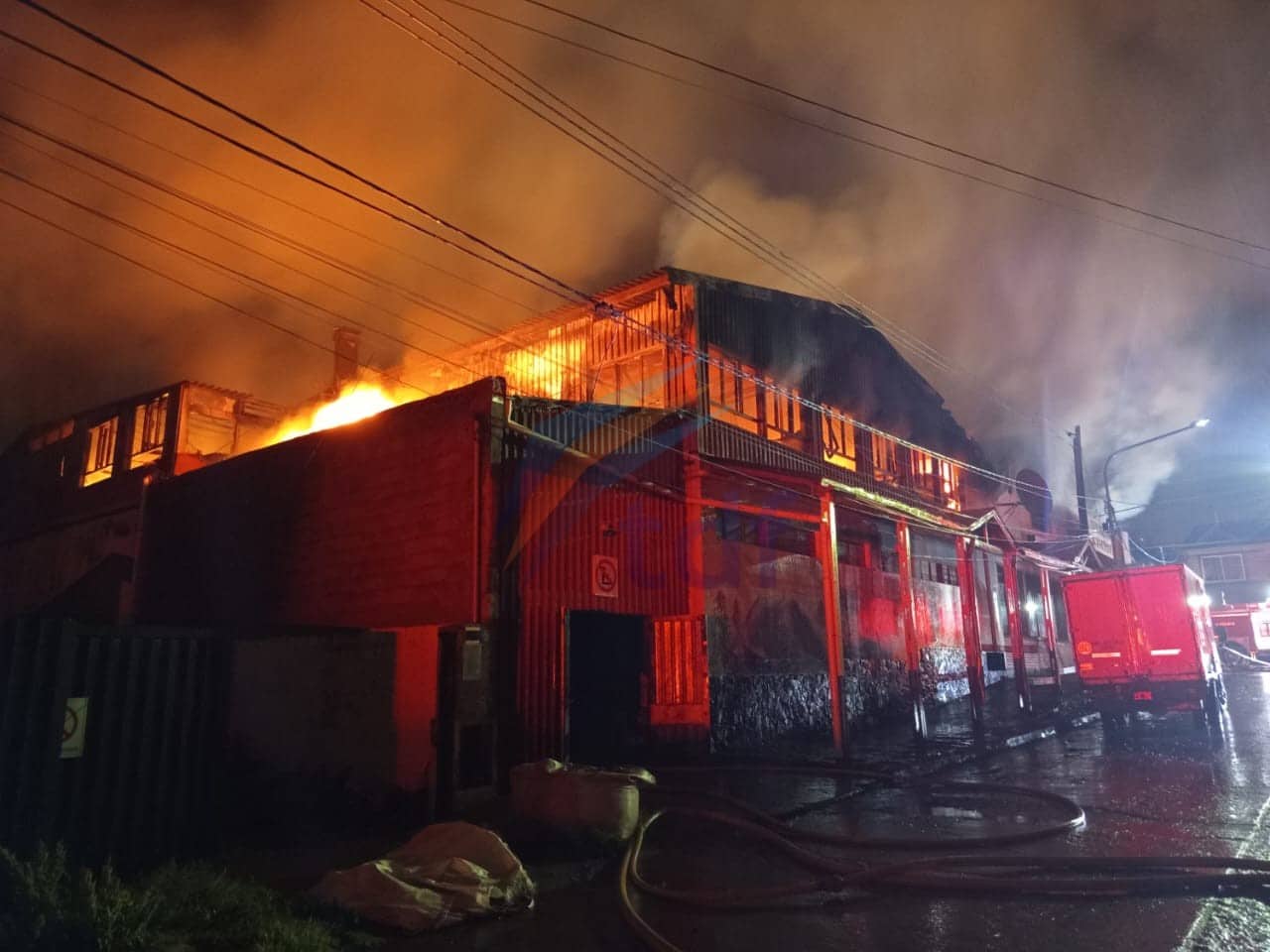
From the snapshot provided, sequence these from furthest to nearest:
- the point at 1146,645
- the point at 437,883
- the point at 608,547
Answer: the point at 1146,645 < the point at 608,547 < the point at 437,883

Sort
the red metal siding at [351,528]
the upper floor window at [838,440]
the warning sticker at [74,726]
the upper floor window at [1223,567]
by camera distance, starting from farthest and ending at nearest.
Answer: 1. the upper floor window at [1223,567]
2. the upper floor window at [838,440]
3. the red metal siding at [351,528]
4. the warning sticker at [74,726]

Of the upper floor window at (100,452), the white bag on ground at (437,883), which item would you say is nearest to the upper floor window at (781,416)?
the white bag on ground at (437,883)

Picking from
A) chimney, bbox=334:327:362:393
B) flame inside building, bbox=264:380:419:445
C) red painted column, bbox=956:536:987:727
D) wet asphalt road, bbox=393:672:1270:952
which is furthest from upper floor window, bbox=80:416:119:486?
red painted column, bbox=956:536:987:727

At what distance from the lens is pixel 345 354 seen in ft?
76.8

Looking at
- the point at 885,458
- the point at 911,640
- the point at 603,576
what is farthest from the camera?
the point at 885,458

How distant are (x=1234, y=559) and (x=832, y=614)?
178 feet

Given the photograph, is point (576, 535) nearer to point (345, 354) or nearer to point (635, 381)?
point (635, 381)

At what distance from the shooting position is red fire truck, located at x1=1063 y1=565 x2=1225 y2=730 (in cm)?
1544

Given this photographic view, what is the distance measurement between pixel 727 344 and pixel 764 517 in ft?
13.4

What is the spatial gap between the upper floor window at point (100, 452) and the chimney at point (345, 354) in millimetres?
7070

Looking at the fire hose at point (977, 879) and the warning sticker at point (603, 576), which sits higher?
the warning sticker at point (603, 576)

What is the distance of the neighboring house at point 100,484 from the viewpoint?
19.0 metres

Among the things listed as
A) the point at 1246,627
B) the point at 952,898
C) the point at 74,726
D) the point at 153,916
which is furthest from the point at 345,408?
the point at 1246,627

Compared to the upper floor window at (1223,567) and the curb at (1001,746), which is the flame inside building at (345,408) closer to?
the curb at (1001,746)
